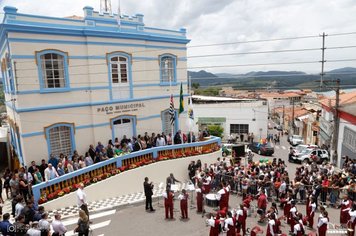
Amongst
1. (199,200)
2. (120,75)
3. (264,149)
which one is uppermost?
(120,75)

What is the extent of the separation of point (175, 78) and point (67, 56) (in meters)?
7.74

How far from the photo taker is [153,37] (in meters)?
18.2

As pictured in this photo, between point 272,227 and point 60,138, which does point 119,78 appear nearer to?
point 60,138

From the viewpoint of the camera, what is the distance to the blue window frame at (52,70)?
13828mm

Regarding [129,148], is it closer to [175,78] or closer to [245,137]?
[175,78]

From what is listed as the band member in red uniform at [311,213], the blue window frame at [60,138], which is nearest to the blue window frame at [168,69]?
the blue window frame at [60,138]

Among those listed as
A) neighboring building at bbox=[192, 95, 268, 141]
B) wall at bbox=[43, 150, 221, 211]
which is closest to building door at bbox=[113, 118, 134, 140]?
wall at bbox=[43, 150, 221, 211]

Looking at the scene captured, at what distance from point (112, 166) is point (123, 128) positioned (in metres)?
3.58

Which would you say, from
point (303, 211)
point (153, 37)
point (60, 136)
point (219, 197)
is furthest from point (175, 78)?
point (303, 211)

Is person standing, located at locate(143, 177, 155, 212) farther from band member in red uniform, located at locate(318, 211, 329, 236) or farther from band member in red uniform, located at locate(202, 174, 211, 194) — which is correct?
band member in red uniform, located at locate(318, 211, 329, 236)

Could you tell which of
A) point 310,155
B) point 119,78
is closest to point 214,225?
point 119,78

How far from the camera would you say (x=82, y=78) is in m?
15.3

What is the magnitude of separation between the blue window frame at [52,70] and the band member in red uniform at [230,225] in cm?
1045

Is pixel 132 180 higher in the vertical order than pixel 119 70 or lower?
lower
